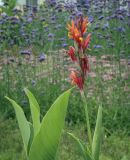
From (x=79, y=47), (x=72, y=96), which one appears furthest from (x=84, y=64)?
(x=72, y=96)

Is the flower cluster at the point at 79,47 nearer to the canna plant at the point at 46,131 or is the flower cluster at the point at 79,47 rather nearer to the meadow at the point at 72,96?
the canna plant at the point at 46,131

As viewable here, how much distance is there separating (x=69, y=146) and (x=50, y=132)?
6.86 feet

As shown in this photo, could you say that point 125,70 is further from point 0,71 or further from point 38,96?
point 0,71

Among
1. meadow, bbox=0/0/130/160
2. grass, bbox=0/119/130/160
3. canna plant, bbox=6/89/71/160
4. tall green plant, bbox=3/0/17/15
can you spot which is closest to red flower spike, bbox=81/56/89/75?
canna plant, bbox=6/89/71/160

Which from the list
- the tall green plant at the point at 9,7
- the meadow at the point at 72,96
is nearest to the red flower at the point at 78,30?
the meadow at the point at 72,96

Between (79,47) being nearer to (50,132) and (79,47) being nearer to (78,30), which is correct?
(78,30)

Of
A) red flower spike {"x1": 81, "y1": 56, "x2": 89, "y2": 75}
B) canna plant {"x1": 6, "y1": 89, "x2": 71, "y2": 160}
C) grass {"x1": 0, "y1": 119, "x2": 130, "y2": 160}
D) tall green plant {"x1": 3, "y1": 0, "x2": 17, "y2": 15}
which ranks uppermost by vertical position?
tall green plant {"x1": 3, "y1": 0, "x2": 17, "y2": 15}

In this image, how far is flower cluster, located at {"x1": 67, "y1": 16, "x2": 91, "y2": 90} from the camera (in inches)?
80.9

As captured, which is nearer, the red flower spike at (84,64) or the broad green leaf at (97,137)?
the red flower spike at (84,64)

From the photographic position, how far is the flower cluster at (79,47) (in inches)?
80.9

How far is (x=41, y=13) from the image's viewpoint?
8961 millimetres

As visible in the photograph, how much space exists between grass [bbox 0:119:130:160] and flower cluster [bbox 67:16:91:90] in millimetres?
1767

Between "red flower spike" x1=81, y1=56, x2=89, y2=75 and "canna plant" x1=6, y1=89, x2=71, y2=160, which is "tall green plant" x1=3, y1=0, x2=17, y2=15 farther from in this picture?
"red flower spike" x1=81, y1=56, x2=89, y2=75

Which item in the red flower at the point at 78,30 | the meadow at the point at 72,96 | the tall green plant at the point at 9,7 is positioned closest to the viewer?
the red flower at the point at 78,30
